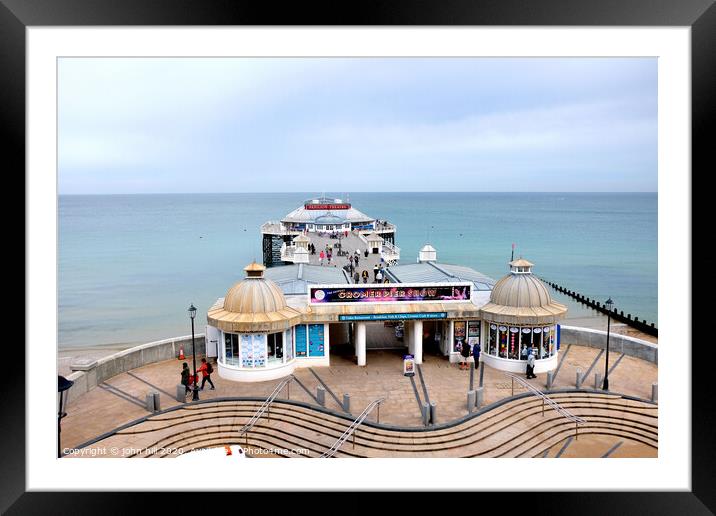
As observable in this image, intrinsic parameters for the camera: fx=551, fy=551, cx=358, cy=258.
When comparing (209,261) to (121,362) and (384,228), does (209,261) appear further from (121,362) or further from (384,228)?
(121,362)

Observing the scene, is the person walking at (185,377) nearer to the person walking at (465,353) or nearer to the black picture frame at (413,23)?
the black picture frame at (413,23)

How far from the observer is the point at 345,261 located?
3058 cm

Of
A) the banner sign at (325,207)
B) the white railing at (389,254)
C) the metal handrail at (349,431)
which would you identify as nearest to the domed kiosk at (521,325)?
the metal handrail at (349,431)

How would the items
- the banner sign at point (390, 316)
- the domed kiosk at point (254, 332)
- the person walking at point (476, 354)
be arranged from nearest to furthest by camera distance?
the domed kiosk at point (254, 332) < the banner sign at point (390, 316) < the person walking at point (476, 354)

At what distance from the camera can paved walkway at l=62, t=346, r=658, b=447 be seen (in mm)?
11945

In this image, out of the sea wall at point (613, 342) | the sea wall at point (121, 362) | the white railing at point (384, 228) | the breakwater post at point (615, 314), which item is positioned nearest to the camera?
the sea wall at point (121, 362)

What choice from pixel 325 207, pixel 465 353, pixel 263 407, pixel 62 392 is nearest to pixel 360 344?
pixel 465 353

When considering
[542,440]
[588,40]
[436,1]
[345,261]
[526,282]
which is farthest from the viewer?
[345,261]

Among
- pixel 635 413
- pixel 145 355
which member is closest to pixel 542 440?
pixel 635 413

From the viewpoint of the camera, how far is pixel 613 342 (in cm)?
1656

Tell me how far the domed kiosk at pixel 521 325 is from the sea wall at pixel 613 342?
252 centimetres

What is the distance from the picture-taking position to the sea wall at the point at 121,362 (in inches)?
522
